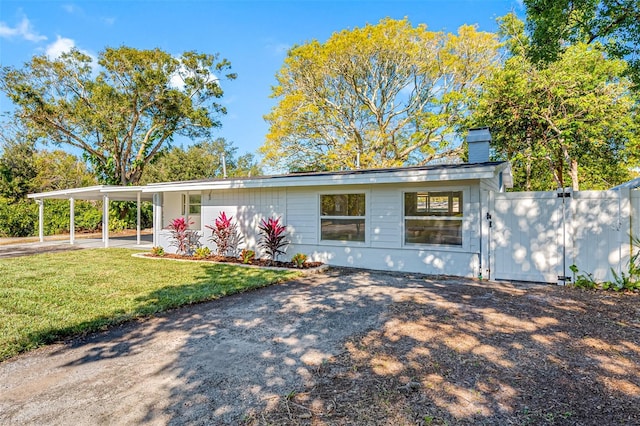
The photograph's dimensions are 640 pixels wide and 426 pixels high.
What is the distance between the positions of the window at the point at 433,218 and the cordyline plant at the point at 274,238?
10.3 ft

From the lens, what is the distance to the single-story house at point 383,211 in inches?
269

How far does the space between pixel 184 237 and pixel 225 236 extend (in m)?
1.64

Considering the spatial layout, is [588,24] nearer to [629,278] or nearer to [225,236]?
[629,278]

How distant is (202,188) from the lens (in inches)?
383

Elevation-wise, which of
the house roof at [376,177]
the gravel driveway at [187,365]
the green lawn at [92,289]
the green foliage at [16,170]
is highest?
the green foliage at [16,170]

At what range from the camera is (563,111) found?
12367 mm

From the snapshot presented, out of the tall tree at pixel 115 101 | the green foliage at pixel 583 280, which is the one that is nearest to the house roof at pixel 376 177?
the green foliage at pixel 583 280

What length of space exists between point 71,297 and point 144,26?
1204 centimetres

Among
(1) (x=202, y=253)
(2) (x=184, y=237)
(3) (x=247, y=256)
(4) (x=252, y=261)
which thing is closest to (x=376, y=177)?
(4) (x=252, y=261)

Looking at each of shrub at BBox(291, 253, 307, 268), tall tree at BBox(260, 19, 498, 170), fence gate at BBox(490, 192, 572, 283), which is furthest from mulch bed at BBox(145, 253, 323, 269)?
tall tree at BBox(260, 19, 498, 170)

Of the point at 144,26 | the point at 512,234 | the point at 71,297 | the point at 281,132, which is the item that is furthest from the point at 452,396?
the point at 281,132

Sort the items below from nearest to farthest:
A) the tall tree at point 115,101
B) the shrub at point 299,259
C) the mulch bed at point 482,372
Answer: the mulch bed at point 482,372, the shrub at point 299,259, the tall tree at point 115,101

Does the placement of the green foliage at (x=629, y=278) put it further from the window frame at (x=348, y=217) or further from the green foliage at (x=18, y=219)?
the green foliage at (x=18, y=219)

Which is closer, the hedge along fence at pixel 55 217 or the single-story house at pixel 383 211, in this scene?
the single-story house at pixel 383 211
